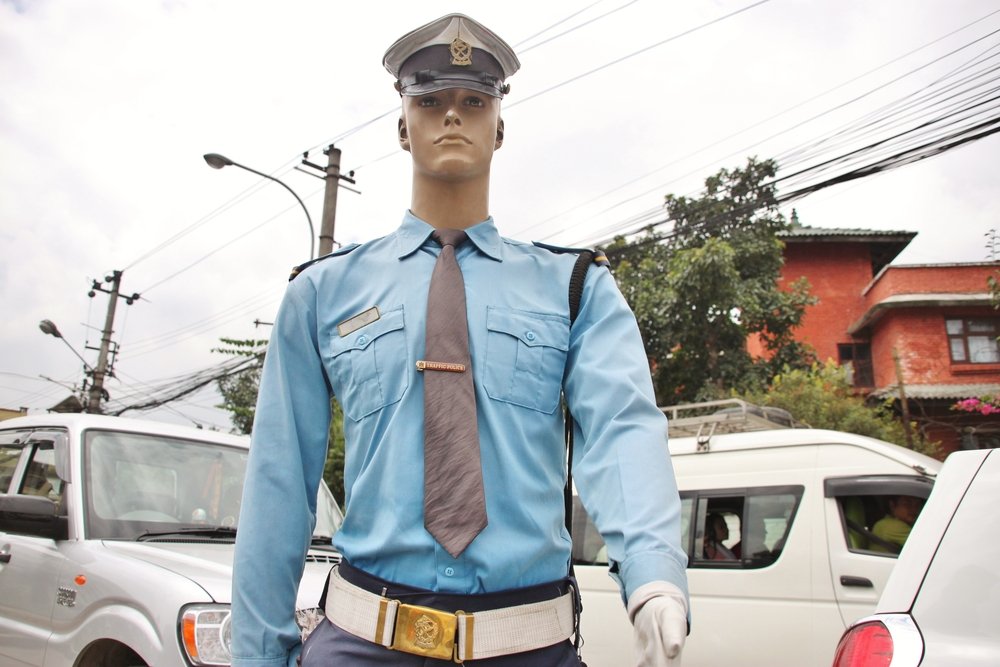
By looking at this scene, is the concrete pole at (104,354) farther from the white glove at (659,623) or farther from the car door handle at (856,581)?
the white glove at (659,623)

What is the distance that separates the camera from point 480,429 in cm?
150

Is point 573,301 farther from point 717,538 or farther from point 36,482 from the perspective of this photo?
point 717,538

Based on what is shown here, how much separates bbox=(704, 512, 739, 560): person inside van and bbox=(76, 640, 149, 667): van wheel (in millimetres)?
3993

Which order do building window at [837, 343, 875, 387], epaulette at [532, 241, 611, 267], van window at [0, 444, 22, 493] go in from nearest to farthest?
epaulette at [532, 241, 611, 267] → van window at [0, 444, 22, 493] → building window at [837, 343, 875, 387]

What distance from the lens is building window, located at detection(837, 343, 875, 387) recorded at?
906 inches

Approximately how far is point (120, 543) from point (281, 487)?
7.70ft

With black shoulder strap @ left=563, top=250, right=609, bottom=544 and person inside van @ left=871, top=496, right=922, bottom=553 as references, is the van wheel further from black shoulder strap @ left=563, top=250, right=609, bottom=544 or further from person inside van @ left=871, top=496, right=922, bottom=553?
person inside van @ left=871, top=496, right=922, bottom=553

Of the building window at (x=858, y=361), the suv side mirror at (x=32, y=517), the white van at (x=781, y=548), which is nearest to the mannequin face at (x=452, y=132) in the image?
the suv side mirror at (x=32, y=517)

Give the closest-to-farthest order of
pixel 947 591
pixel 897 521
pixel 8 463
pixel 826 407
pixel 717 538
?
1. pixel 947 591
2. pixel 8 463
3. pixel 897 521
4. pixel 717 538
5. pixel 826 407

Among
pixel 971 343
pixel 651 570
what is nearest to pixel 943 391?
pixel 971 343

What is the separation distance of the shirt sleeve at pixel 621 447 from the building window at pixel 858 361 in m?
23.0

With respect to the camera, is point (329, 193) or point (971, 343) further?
Result: point (971, 343)

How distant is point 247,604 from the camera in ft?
4.84

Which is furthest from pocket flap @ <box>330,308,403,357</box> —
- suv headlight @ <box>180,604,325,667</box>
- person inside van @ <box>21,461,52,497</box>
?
person inside van @ <box>21,461,52,497</box>
